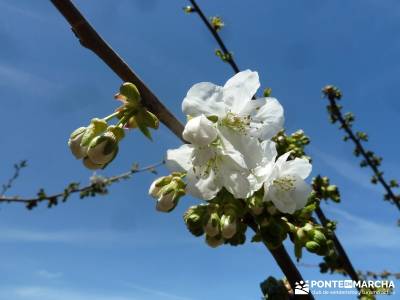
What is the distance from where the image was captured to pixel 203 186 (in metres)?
1.52

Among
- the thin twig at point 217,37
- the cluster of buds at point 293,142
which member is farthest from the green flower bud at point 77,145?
the thin twig at point 217,37

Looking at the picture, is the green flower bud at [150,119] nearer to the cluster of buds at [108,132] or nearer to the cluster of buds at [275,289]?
the cluster of buds at [108,132]

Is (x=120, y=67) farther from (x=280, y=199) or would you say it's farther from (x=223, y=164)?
(x=280, y=199)

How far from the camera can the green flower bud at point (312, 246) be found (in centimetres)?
155

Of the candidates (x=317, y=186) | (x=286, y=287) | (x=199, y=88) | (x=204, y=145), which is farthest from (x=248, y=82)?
(x=317, y=186)

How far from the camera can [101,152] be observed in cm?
149

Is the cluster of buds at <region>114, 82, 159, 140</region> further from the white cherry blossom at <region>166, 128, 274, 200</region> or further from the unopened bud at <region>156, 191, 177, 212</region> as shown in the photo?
the unopened bud at <region>156, 191, 177, 212</region>

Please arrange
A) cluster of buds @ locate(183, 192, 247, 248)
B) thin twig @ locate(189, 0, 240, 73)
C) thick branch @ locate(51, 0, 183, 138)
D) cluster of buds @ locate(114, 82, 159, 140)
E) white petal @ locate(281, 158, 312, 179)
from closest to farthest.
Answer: thick branch @ locate(51, 0, 183, 138) < cluster of buds @ locate(114, 82, 159, 140) < cluster of buds @ locate(183, 192, 247, 248) < white petal @ locate(281, 158, 312, 179) < thin twig @ locate(189, 0, 240, 73)

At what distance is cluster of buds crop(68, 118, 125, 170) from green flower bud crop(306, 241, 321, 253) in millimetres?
770

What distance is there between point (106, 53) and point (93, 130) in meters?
0.37

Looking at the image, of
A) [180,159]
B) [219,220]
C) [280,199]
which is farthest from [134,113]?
[280,199]

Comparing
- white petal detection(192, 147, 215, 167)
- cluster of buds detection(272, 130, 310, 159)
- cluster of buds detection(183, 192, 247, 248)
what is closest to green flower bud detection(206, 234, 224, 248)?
cluster of buds detection(183, 192, 247, 248)

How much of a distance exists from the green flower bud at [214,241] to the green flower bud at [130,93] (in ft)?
1.78

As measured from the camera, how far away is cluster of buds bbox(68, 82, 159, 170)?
140 centimetres
